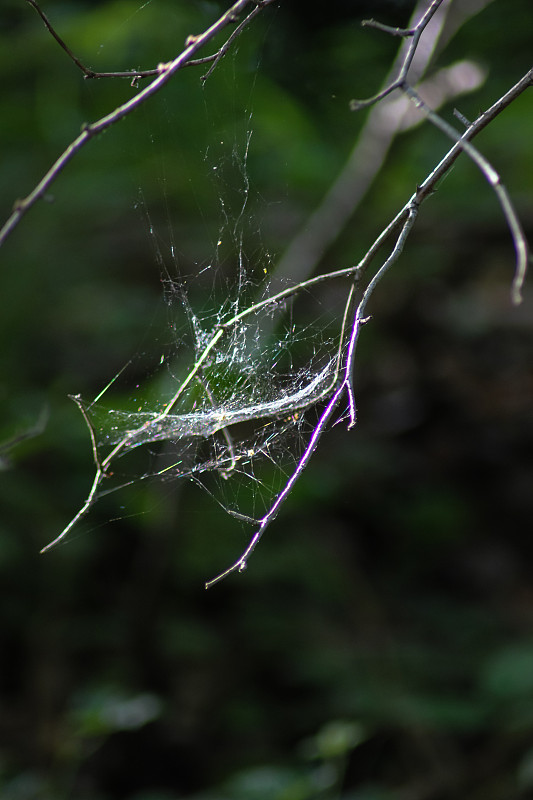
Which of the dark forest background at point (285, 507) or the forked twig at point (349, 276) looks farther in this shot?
the dark forest background at point (285, 507)

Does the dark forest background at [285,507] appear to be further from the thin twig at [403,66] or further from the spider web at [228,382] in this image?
the thin twig at [403,66]

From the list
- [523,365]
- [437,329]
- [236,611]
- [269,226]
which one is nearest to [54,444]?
[236,611]

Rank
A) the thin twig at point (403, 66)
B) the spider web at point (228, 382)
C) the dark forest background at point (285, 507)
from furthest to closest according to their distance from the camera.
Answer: the dark forest background at point (285, 507), the spider web at point (228, 382), the thin twig at point (403, 66)

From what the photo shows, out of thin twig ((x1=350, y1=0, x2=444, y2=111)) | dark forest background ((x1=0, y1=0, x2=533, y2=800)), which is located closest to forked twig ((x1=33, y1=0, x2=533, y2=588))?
thin twig ((x1=350, y1=0, x2=444, y2=111))

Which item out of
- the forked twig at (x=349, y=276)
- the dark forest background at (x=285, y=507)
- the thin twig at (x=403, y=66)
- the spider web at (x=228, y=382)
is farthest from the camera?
the dark forest background at (x=285, y=507)

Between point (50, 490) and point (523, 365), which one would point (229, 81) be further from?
point (523, 365)

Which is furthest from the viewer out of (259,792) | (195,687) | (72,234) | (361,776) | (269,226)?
(72,234)

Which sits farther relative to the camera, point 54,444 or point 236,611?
point 236,611

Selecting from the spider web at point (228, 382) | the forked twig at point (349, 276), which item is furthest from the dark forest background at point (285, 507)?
the forked twig at point (349, 276)
